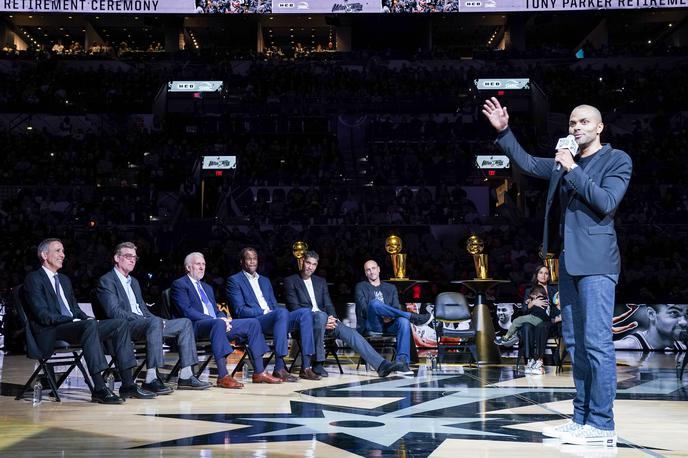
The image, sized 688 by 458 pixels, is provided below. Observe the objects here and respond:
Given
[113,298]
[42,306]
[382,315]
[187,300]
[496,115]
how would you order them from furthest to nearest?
[382,315] → [187,300] → [113,298] → [42,306] → [496,115]

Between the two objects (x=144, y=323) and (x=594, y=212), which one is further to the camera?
(x=144, y=323)

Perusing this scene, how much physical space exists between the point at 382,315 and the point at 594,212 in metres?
5.58

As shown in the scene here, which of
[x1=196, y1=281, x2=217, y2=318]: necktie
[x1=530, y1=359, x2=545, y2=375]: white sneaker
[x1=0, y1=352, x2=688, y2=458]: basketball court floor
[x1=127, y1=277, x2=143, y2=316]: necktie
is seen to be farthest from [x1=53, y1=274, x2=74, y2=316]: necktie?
[x1=530, y1=359, x2=545, y2=375]: white sneaker

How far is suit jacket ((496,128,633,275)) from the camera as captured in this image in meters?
3.99

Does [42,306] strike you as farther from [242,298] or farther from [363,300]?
[363,300]

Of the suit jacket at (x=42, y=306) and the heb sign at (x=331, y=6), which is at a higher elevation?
the heb sign at (x=331, y=6)

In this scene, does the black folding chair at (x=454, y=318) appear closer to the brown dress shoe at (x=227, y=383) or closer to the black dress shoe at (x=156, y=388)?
the brown dress shoe at (x=227, y=383)

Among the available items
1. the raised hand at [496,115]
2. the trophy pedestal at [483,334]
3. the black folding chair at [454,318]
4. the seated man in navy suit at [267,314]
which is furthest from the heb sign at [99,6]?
the raised hand at [496,115]

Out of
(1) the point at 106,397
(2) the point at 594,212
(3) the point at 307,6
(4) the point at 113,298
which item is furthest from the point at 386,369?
(3) the point at 307,6

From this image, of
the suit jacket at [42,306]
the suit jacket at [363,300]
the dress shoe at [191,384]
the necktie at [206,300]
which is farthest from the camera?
the suit jacket at [363,300]

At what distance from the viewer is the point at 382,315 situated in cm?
949

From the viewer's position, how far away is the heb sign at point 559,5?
84.8ft

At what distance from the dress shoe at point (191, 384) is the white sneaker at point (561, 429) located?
3.63 meters

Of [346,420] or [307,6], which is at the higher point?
[307,6]
